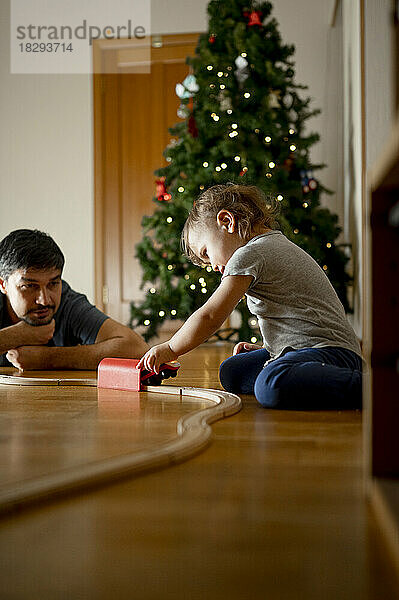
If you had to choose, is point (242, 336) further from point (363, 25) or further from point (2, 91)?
point (2, 91)

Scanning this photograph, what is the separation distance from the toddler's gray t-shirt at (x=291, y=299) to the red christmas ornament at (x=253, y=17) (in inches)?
83.1

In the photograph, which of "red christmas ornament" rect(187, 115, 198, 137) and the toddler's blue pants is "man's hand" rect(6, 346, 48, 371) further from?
"red christmas ornament" rect(187, 115, 198, 137)

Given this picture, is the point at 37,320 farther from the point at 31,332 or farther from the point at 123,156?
the point at 123,156

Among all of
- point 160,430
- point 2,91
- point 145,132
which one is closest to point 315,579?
point 160,430

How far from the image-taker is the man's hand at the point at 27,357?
2.29m

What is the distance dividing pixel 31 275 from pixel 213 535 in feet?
5.38

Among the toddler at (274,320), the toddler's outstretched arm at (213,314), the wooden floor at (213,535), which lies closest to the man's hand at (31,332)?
the toddler at (274,320)

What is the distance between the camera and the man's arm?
2.29m

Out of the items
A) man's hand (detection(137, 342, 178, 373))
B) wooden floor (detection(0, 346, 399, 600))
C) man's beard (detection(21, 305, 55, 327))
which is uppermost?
man's beard (detection(21, 305, 55, 327))

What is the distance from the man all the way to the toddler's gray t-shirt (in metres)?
0.70

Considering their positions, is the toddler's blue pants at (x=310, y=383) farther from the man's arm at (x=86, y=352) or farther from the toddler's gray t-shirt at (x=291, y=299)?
the man's arm at (x=86, y=352)

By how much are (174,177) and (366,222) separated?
9.32 feet

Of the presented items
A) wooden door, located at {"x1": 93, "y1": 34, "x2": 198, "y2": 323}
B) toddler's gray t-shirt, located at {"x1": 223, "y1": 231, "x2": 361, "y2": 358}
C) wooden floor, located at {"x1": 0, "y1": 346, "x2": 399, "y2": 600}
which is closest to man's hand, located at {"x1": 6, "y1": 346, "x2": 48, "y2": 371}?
toddler's gray t-shirt, located at {"x1": 223, "y1": 231, "x2": 361, "y2": 358}

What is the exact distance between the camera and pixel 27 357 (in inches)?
90.7
